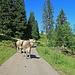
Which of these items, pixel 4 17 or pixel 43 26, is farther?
pixel 43 26

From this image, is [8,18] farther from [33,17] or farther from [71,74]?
[71,74]

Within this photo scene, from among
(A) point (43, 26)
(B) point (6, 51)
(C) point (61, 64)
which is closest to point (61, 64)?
(C) point (61, 64)

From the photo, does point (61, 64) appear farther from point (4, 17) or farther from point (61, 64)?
point (4, 17)

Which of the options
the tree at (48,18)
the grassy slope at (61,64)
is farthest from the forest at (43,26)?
Result: the grassy slope at (61,64)

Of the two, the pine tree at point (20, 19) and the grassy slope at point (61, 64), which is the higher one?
the pine tree at point (20, 19)

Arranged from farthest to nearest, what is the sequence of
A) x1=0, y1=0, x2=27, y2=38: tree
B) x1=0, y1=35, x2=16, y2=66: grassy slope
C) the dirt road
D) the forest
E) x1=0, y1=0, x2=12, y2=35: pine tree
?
x1=0, y1=0, x2=27, y2=38: tree < x1=0, y1=0, x2=12, y2=35: pine tree < the forest < x1=0, y1=35, x2=16, y2=66: grassy slope < the dirt road

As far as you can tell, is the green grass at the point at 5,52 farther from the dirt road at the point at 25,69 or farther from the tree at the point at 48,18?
the tree at the point at 48,18

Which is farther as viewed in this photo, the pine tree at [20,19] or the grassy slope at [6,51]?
the pine tree at [20,19]

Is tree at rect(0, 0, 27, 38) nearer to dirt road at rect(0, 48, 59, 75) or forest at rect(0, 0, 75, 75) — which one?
forest at rect(0, 0, 75, 75)

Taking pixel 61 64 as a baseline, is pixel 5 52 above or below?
above

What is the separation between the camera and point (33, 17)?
9706 centimetres

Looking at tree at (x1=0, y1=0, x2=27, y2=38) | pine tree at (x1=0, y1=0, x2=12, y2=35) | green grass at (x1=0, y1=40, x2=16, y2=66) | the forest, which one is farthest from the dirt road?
pine tree at (x1=0, y1=0, x2=12, y2=35)

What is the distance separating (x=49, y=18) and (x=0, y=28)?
78.6 feet

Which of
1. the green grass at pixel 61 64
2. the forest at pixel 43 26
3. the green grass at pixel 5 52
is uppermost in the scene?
the forest at pixel 43 26
